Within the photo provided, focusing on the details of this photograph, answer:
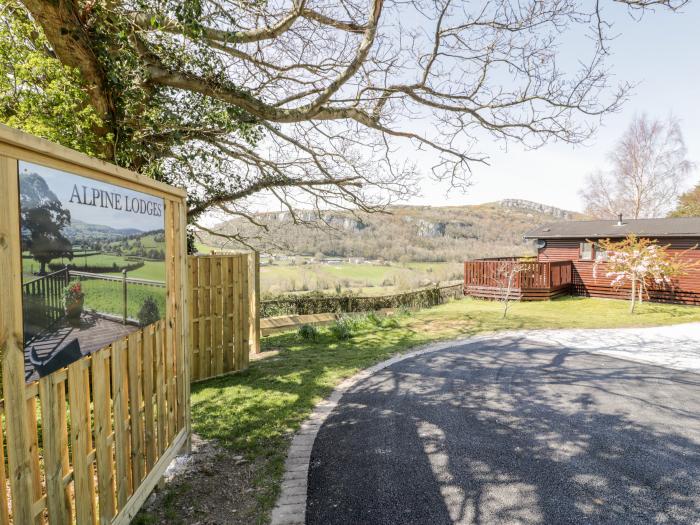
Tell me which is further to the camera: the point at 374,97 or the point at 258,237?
the point at 258,237

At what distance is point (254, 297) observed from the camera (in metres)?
7.33

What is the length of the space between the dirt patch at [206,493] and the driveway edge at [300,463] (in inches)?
8.5

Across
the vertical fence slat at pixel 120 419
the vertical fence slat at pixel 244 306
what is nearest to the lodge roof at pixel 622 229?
the vertical fence slat at pixel 244 306

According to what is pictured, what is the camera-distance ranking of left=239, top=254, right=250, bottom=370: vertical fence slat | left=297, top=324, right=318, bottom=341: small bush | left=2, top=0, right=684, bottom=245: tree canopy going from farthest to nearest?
left=297, top=324, right=318, bottom=341: small bush → left=239, top=254, right=250, bottom=370: vertical fence slat → left=2, top=0, right=684, bottom=245: tree canopy

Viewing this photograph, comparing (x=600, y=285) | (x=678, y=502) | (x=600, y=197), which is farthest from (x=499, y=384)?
(x=600, y=197)

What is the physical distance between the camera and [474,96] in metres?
7.29

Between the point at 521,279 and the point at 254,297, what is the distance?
36.0ft

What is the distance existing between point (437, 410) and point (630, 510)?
2.00m

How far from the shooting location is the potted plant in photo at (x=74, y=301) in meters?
1.83

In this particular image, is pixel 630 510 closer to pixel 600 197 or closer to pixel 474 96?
pixel 474 96

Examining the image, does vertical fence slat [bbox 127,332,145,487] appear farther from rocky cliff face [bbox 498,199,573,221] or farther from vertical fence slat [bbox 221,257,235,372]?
rocky cliff face [bbox 498,199,573,221]

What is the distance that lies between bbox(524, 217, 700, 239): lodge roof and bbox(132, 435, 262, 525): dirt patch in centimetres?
1682

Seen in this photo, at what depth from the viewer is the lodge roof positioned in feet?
48.0

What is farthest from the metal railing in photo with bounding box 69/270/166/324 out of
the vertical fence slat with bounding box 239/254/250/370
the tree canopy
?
the vertical fence slat with bounding box 239/254/250/370
